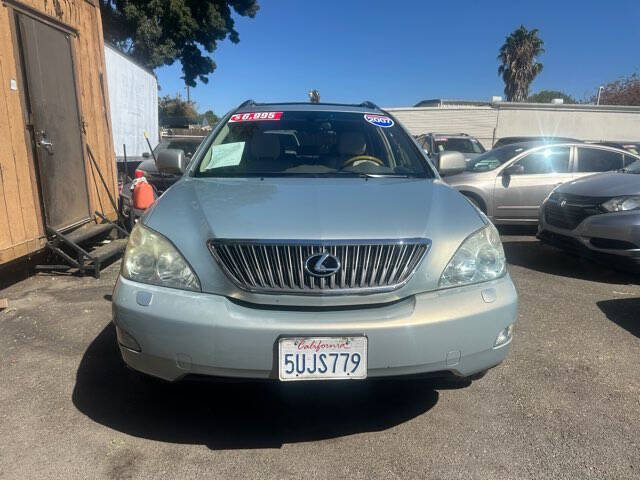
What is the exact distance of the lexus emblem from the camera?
2188 mm

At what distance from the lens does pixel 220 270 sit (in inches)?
87.8

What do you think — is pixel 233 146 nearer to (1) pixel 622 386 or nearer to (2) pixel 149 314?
(2) pixel 149 314

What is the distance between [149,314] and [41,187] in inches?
136

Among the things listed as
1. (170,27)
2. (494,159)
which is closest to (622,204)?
(494,159)

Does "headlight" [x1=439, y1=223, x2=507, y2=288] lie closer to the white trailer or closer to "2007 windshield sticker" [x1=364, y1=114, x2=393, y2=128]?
"2007 windshield sticker" [x1=364, y1=114, x2=393, y2=128]

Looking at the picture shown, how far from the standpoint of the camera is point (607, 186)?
218 inches

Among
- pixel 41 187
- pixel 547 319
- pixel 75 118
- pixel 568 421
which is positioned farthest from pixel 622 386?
pixel 75 118

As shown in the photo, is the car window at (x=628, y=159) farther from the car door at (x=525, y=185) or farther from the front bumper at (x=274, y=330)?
the front bumper at (x=274, y=330)

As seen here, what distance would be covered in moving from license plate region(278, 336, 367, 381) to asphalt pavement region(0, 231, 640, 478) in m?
0.29

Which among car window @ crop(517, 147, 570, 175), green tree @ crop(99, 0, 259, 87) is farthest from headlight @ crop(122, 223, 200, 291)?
green tree @ crop(99, 0, 259, 87)

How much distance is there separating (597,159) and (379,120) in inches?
229

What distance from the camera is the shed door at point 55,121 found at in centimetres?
481

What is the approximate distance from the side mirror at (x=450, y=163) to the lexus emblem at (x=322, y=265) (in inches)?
74.0

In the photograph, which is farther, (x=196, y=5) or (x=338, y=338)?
(x=196, y=5)
